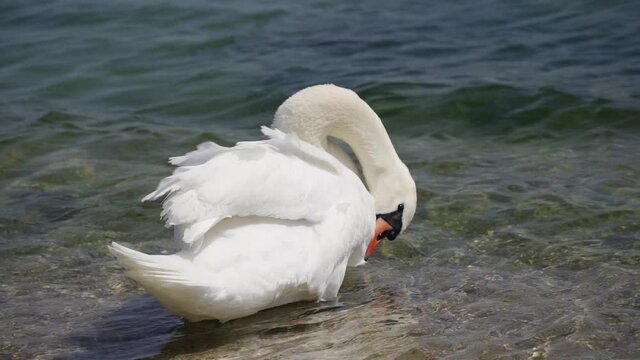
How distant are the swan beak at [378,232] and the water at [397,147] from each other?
172 mm

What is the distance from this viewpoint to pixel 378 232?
254 inches

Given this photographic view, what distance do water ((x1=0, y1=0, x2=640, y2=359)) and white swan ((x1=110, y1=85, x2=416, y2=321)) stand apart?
0.27m

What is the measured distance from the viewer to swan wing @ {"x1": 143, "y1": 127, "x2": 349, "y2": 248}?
5.25 meters

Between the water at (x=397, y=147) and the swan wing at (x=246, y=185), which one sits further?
the water at (x=397, y=147)

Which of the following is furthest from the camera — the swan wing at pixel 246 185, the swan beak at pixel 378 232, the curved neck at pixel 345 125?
the curved neck at pixel 345 125

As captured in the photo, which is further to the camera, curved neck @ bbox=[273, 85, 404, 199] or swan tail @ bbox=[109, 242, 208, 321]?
curved neck @ bbox=[273, 85, 404, 199]

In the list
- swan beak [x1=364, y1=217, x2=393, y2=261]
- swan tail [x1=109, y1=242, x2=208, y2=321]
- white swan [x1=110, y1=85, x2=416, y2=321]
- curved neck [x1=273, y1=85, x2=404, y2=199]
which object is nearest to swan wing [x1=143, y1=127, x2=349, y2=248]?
white swan [x1=110, y1=85, x2=416, y2=321]

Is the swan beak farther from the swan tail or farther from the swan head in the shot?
the swan tail

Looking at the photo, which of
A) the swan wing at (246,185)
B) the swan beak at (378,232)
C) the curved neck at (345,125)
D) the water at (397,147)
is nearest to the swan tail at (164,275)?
the swan wing at (246,185)

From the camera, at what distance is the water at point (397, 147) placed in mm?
5570

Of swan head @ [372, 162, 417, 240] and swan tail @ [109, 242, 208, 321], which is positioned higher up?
swan tail @ [109, 242, 208, 321]

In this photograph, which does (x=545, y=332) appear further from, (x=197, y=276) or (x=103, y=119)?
(x=103, y=119)

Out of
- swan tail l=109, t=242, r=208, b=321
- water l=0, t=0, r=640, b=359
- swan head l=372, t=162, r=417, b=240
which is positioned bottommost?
water l=0, t=0, r=640, b=359

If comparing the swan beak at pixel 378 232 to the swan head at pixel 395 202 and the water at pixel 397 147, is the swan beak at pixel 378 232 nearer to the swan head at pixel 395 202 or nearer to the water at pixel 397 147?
the swan head at pixel 395 202
